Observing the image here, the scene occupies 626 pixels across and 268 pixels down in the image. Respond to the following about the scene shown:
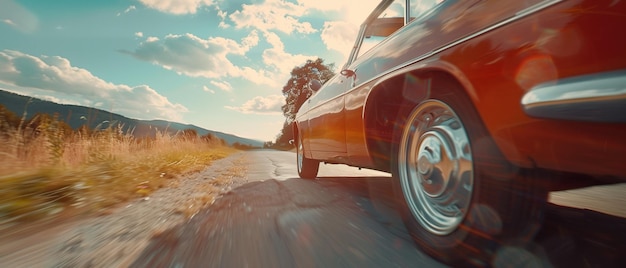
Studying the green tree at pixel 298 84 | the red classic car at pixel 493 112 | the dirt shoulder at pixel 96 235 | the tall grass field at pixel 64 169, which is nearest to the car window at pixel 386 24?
the red classic car at pixel 493 112

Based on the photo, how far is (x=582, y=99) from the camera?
41.3 inches

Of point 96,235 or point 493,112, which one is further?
point 96,235

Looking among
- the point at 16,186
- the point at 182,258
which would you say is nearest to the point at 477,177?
the point at 182,258

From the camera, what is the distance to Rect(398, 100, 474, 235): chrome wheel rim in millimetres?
1732

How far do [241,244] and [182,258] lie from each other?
330 mm

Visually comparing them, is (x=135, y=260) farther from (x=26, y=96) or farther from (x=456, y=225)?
(x=26, y=96)

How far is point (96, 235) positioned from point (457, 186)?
7.40 feet

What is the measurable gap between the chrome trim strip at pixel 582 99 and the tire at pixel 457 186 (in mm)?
296

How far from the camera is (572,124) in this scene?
1.11m

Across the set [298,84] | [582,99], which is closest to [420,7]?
[582,99]

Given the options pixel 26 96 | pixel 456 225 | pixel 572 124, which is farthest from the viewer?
pixel 26 96

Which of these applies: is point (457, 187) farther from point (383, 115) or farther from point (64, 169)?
point (64, 169)

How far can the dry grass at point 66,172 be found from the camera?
10.8 ft

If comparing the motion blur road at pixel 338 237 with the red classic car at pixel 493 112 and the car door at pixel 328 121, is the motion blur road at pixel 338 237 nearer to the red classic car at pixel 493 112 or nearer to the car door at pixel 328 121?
the red classic car at pixel 493 112
